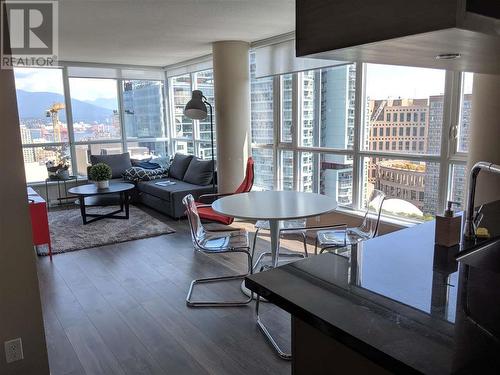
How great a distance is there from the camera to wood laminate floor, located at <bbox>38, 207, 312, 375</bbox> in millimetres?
2340

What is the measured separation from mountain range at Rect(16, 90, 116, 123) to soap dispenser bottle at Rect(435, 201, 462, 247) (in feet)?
22.1

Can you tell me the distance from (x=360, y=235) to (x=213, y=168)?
322 cm

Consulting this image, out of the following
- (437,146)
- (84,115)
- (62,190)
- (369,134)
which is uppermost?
(84,115)

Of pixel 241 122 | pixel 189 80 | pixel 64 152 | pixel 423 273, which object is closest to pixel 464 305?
pixel 423 273

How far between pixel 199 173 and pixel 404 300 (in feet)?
17.1

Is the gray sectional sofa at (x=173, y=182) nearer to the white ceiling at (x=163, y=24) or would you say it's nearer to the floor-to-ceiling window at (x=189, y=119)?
the floor-to-ceiling window at (x=189, y=119)

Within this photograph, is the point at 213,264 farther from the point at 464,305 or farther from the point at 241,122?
the point at 464,305

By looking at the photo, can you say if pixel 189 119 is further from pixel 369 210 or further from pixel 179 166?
pixel 369 210

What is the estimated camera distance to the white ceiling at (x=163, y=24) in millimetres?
3504

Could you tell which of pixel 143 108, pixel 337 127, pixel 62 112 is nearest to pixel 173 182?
pixel 143 108

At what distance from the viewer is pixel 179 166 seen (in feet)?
22.1

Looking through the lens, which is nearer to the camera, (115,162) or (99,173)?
(99,173)

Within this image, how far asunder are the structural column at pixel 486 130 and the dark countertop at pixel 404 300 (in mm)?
884

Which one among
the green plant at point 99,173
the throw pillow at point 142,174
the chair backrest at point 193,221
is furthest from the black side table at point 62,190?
the chair backrest at point 193,221
